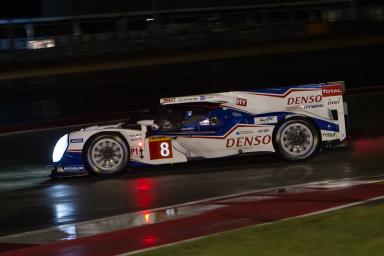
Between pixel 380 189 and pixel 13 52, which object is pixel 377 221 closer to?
pixel 380 189

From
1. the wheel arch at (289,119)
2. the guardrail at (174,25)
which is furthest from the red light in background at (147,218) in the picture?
the guardrail at (174,25)

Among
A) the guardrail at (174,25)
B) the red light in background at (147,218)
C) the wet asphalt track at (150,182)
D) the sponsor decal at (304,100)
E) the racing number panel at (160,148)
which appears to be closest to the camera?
the red light in background at (147,218)

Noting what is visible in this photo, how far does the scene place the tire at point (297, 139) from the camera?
34.1 feet

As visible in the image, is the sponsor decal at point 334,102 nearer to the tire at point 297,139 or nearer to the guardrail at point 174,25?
the tire at point 297,139

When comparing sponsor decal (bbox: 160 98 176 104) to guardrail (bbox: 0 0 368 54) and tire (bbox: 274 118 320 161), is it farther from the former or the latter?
guardrail (bbox: 0 0 368 54)

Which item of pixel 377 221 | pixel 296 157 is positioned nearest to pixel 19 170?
pixel 296 157

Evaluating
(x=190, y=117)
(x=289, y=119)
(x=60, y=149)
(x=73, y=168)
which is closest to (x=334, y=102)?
(x=289, y=119)

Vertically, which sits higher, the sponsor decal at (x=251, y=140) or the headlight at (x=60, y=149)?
the headlight at (x=60, y=149)

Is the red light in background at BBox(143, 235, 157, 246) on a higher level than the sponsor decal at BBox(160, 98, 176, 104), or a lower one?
lower

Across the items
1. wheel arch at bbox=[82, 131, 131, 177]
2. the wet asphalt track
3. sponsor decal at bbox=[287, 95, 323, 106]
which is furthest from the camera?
sponsor decal at bbox=[287, 95, 323, 106]

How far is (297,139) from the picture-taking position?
34.2 feet

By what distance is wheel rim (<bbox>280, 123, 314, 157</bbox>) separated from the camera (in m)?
10.4

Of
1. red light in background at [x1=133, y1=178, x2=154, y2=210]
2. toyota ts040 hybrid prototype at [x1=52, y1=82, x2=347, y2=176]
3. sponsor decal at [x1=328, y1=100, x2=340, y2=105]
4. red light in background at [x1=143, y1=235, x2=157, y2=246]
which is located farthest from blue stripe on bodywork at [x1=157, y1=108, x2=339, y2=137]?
red light in background at [x1=143, y1=235, x2=157, y2=246]

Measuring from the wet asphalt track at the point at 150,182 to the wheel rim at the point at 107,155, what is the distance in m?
0.20
